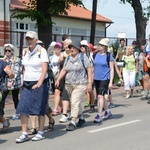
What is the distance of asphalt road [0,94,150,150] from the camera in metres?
7.25

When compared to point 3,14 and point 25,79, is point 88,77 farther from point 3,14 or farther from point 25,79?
point 3,14

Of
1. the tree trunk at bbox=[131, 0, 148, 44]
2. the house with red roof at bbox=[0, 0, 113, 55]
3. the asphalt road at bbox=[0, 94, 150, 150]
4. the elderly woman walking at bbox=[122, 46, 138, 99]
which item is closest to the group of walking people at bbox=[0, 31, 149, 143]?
the asphalt road at bbox=[0, 94, 150, 150]

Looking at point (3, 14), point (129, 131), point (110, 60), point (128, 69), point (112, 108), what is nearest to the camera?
point (129, 131)

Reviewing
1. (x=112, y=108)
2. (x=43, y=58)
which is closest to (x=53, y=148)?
(x=43, y=58)

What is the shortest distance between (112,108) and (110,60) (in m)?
2.57

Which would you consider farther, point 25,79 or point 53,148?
point 25,79

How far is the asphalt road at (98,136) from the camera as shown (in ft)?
23.8

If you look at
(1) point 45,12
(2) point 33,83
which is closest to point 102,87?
(2) point 33,83

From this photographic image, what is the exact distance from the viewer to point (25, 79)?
7668 millimetres

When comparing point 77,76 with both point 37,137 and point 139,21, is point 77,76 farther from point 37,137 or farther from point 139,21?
point 139,21

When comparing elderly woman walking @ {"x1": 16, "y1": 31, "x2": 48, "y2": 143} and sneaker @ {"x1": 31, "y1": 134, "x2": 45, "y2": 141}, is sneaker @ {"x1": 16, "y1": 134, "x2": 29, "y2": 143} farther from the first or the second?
sneaker @ {"x1": 31, "y1": 134, "x2": 45, "y2": 141}

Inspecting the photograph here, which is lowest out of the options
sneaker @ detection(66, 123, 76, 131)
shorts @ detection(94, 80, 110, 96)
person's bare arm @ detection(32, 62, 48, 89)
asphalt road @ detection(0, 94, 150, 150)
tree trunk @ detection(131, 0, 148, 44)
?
asphalt road @ detection(0, 94, 150, 150)

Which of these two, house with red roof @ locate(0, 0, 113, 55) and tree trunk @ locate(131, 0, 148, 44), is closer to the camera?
tree trunk @ locate(131, 0, 148, 44)

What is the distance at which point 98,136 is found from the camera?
804 cm
